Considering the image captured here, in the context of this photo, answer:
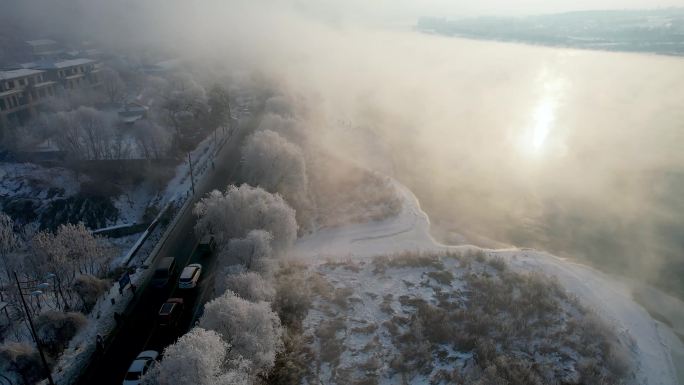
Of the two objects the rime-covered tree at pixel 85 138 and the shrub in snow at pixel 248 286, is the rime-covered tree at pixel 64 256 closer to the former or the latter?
the shrub in snow at pixel 248 286

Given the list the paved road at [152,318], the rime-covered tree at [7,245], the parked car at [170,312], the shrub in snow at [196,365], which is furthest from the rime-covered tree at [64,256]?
the shrub in snow at [196,365]

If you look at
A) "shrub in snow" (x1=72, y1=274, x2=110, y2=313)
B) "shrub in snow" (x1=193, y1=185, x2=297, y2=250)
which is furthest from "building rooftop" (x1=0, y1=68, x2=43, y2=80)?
"shrub in snow" (x1=193, y1=185, x2=297, y2=250)

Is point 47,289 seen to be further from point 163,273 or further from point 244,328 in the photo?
point 244,328

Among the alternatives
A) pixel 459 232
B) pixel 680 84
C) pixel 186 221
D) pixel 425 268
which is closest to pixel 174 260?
pixel 186 221

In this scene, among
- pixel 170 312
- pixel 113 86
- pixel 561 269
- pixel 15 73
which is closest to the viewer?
pixel 170 312

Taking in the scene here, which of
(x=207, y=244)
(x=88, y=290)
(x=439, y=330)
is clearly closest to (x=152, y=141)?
(x=207, y=244)

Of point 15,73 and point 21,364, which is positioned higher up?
point 15,73

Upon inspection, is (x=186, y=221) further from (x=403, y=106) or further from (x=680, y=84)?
(x=680, y=84)
